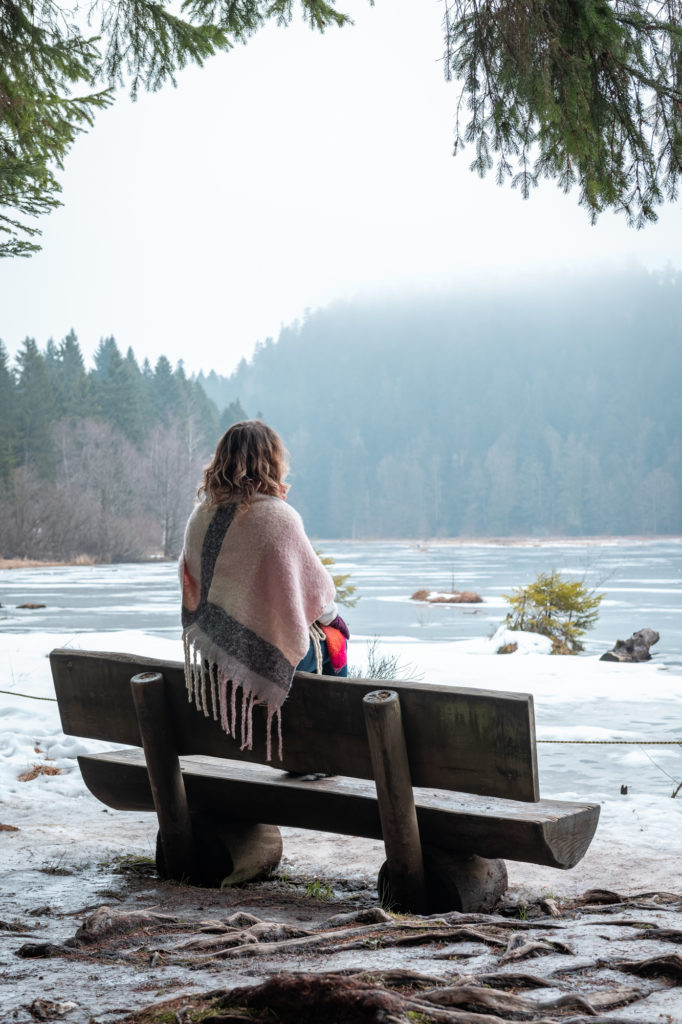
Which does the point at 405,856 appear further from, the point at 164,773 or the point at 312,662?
the point at 164,773

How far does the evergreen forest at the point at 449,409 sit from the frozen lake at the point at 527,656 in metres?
45.1

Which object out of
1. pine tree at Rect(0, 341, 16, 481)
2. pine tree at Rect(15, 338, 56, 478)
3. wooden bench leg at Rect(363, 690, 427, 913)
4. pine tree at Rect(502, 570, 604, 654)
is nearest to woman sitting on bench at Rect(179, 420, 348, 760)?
wooden bench leg at Rect(363, 690, 427, 913)

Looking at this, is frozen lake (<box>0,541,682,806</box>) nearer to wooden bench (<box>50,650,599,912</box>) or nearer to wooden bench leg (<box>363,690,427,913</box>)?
wooden bench (<box>50,650,599,912</box>)

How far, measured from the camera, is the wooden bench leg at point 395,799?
9.91ft

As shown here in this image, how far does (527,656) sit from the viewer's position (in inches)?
478

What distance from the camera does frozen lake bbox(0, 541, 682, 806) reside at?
6890mm

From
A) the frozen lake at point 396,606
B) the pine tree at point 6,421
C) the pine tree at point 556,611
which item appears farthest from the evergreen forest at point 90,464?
the pine tree at point 556,611

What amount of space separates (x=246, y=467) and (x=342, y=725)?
1.00m

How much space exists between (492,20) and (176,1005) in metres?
4.14

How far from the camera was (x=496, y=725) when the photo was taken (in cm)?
292

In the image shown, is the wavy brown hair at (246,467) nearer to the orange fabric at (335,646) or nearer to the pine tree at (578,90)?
the orange fabric at (335,646)

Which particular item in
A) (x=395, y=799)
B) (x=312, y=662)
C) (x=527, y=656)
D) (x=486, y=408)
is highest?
(x=486, y=408)

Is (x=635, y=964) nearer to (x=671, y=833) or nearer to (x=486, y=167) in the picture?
(x=671, y=833)

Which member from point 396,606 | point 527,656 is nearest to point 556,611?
point 527,656
